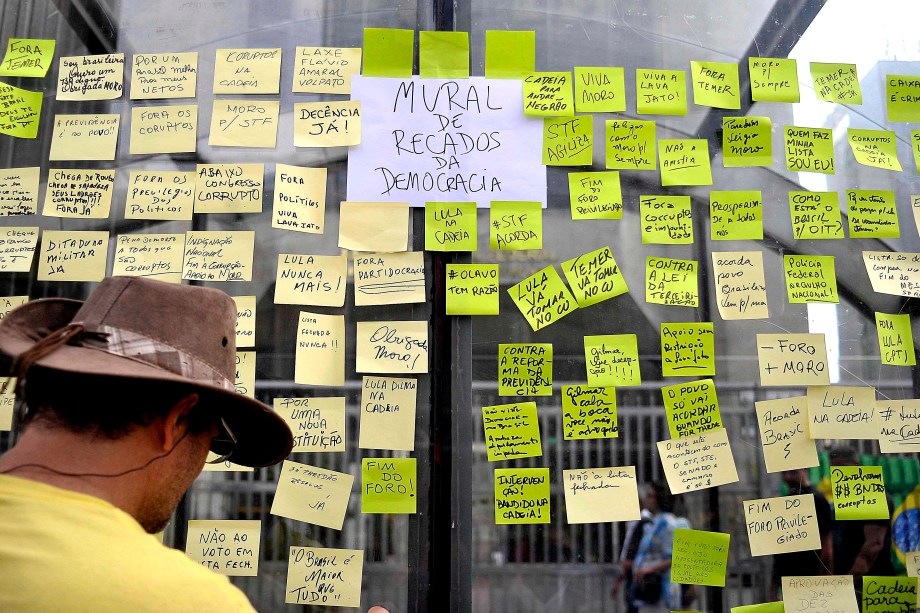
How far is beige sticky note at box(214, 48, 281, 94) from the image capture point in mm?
2766

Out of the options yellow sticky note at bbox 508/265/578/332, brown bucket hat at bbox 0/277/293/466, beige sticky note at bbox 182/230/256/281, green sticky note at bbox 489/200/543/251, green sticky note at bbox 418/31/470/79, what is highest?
green sticky note at bbox 418/31/470/79

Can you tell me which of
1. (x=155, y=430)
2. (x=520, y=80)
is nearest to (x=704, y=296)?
(x=520, y=80)

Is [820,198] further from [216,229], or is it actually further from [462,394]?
[216,229]

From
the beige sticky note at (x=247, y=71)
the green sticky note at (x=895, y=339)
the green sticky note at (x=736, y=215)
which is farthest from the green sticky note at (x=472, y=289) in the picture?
the green sticky note at (x=895, y=339)

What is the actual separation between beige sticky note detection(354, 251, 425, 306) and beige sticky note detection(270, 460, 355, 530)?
0.56 m

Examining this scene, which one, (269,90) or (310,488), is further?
(269,90)

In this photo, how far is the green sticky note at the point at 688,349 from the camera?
2.65 metres

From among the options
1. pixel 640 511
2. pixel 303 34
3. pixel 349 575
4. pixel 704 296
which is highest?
pixel 303 34

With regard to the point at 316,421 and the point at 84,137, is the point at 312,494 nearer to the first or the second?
the point at 316,421

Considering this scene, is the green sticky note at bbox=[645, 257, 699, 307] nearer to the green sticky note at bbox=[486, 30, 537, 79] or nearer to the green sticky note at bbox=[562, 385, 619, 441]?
the green sticky note at bbox=[562, 385, 619, 441]

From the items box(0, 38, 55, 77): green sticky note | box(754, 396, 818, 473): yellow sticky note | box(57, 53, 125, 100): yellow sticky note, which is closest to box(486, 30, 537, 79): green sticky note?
box(57, 53, 125, 100): yellow sticky note

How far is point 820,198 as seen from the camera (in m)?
2.77

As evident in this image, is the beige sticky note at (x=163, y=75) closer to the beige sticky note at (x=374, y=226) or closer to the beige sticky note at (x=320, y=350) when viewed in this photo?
the beige sticky note at (x=374, y=226)

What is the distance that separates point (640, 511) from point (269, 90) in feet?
6.15
